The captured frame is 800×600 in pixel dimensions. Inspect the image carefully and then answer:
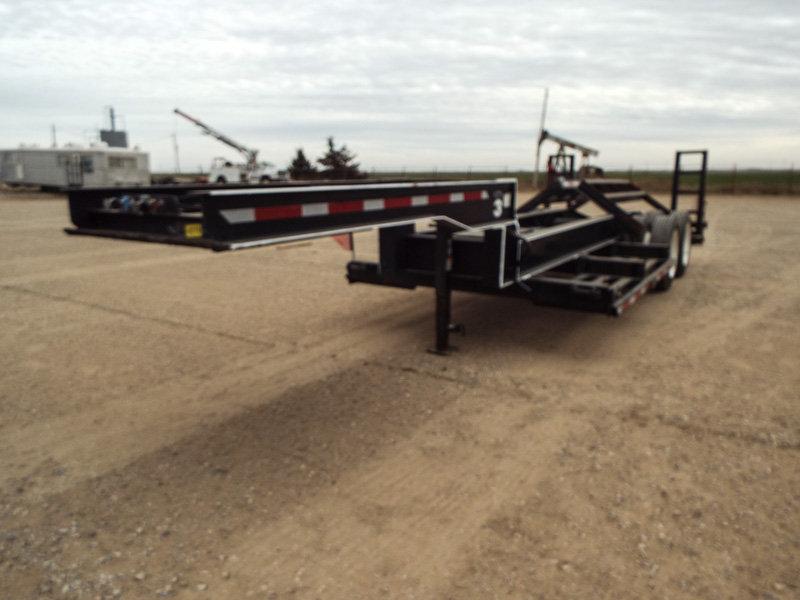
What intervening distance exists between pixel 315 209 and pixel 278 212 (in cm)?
29

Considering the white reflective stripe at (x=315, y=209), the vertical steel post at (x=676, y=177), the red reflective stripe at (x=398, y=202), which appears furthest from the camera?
the vertical steel post at (x=676, y=177)

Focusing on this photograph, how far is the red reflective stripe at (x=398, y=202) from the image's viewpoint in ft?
13.2

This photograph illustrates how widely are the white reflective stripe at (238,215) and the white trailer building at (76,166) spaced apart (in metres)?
29.9

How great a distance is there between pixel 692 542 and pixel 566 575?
65 centimetres

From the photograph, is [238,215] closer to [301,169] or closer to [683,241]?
[683,241]

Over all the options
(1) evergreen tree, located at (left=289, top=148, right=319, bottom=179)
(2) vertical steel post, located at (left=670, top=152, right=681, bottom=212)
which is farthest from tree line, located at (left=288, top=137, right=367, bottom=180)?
(2) vertical steel post, located at (left=670, top=152, right=681, bottom=212)

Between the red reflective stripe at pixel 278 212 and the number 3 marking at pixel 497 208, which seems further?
the number 3 marking at pixel 497 208

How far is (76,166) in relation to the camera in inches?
1161

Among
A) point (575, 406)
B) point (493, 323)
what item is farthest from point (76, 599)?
point (493, 323)

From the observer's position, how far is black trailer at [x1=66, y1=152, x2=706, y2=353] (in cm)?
313

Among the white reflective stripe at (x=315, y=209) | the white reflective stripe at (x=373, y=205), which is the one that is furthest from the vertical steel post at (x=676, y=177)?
the white reflective stripe at (x=315, y=209)

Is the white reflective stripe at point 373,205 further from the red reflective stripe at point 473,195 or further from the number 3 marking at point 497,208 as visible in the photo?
the number 3 marking at point 497,208

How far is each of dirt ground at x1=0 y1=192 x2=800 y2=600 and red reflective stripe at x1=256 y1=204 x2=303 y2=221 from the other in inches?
55.2

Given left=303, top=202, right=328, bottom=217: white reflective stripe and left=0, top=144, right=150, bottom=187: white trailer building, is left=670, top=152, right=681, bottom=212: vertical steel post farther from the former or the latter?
left=0, top=144, right=150, bottom=187: white trailer building
